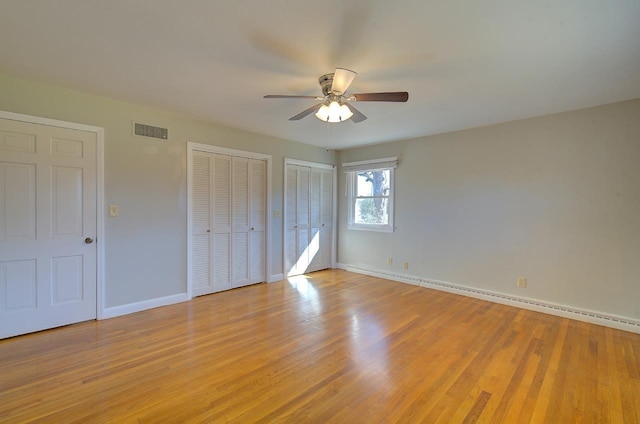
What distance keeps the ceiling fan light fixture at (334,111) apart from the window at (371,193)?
256 cm

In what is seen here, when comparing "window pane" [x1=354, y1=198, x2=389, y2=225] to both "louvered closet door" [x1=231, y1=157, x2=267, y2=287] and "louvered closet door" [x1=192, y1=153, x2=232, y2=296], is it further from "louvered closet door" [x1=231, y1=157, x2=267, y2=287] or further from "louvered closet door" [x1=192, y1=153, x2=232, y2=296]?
"louvered closet door" [x1=192, y1=153, x2=232, y2=296]

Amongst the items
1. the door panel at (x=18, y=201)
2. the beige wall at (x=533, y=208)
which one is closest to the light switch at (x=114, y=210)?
the door panel at (x=18, y=201)

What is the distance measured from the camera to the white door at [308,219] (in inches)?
200

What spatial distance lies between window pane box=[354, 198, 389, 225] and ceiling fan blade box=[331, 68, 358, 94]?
123 inches

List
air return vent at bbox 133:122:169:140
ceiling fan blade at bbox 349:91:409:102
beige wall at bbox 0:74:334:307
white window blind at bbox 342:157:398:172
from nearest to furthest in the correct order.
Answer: ceiling fan blade at bbox 349:91:409:102 → beige wall at bbox 0:74:334:307 → air return vent at bbox 133:122:169:140 → white window blind at bbox 342:157:398:172

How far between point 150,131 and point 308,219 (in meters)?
2.83

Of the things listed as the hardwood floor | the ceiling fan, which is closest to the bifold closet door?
the hardwood floor

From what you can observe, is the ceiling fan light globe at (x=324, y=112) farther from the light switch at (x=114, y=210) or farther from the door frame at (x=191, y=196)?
the light switch at (x=114, y=210)

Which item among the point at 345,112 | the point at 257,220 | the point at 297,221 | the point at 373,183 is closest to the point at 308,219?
the point at 297,221

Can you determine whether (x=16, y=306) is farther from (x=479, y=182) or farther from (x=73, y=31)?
(x=479, y=182)

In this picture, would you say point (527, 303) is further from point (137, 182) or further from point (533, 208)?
point (137, 182)

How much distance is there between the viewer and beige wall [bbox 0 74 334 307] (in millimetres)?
2934

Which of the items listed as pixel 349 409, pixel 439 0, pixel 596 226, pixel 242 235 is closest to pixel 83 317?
pixel 242 235

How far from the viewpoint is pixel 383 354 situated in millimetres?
2502
